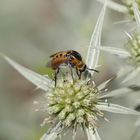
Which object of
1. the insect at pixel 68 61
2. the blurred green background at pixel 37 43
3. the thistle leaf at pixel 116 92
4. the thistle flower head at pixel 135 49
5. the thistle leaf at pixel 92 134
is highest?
the blurred green background at pixel 37 43

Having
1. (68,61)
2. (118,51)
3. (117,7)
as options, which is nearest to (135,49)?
(118,51)

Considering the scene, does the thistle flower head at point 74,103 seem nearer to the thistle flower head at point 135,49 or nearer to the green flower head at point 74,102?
the green flower head at point 74,102

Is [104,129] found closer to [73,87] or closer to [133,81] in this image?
[133,81]

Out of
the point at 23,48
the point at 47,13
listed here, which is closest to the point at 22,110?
the point at 23,48

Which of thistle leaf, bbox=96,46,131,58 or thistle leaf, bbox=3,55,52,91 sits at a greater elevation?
thistle leaf, bbox=96,46,131,58

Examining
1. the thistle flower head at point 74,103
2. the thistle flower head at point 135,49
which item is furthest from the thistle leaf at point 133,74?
the thistle flower head at point 74,103

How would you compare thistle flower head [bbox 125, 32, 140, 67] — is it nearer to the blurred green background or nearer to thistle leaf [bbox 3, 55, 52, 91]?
thistle leaf [bbox 3, 55, 52, 91]

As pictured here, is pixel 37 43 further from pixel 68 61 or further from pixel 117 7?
pixel 68 61

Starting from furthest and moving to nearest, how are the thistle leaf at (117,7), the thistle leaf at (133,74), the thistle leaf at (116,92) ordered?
the thistle leaf at (117,7) < the thistle leaf at (133,74) < the thistle leaf at (116,92)

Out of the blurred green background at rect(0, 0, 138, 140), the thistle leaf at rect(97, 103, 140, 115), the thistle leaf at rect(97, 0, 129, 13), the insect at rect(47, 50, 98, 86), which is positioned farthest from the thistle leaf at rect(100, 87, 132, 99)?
the blurred green background at rect(0, 0, 138, 140)

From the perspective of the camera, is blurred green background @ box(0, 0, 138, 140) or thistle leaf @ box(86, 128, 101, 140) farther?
blurred green background @ box(0, 0, 138, 140)
